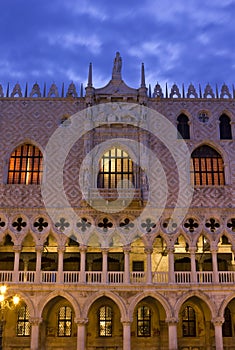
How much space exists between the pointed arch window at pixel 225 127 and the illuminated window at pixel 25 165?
9.49 m

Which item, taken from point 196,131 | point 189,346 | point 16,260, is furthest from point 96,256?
point 196,131

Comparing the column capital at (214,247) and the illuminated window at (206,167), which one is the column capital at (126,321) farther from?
the illuminated window at (206,167)

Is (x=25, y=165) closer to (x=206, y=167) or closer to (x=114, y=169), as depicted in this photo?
(x=114, y=169)

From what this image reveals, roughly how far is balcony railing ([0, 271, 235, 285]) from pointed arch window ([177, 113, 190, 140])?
6967 millimetres

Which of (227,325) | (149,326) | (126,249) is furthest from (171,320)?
(227,325)

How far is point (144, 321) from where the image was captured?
2319 centimetres

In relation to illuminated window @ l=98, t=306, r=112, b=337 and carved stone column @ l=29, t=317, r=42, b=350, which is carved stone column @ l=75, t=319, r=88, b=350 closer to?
carved stone column @ l=29, t=317, r=42, b=350

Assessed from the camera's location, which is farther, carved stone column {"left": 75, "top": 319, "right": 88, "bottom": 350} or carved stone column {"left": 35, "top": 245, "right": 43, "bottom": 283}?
carved stone column {"left": 35, "top": 245, "right": 43, "bottom": 283}

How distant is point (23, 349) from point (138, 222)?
816cm

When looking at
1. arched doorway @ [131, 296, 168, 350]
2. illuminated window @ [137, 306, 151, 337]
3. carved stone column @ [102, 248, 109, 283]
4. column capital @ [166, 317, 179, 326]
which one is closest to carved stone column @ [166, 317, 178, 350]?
column capital @ [166, 317, 179, 326]

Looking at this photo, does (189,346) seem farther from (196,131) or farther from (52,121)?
(52,121)

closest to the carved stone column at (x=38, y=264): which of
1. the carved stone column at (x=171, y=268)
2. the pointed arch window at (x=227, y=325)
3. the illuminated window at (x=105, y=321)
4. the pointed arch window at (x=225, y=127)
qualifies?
the illuminated window at (x=105, y=321)

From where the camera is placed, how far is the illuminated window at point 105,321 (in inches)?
899

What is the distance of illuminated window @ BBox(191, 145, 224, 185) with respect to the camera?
76.8ft
